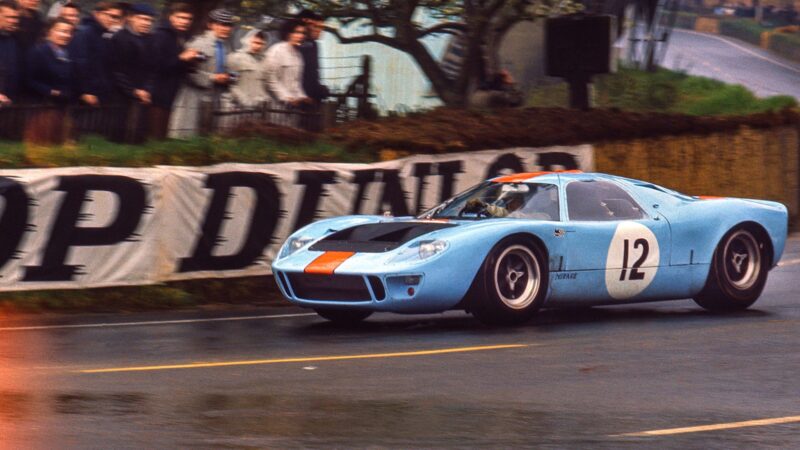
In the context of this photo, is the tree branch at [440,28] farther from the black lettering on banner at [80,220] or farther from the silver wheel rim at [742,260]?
the silver wheel rim at [742,260]

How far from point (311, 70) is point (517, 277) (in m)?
6.10

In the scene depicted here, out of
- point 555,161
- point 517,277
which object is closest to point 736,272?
point 517,277

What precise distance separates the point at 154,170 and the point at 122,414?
6.74 metres

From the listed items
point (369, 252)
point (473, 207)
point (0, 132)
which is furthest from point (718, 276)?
point (0, 132)

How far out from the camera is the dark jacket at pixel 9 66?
1405cm

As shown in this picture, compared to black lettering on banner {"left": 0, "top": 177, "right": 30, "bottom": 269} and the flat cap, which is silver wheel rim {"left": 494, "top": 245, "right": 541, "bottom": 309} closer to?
black lettering on banner {"left": 0, "top": 177, "right": 30, "bottom": 269}

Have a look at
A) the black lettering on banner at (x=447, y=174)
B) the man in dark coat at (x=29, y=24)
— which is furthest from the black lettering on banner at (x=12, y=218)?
the black lettering on banner at (x=447, y=174)

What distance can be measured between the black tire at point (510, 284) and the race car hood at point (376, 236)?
0.48 metres

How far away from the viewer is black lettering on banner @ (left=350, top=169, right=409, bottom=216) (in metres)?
15.4

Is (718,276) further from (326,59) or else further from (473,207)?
(326,59)

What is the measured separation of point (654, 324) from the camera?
11.9 metres

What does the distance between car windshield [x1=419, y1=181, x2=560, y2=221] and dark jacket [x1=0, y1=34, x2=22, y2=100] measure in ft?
14.6

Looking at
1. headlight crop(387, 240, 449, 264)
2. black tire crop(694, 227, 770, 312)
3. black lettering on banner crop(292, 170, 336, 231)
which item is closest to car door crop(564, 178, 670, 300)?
black tire crop(694, 227, 770, 312)

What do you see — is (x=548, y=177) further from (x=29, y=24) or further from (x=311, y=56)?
(x=29, y=24)
